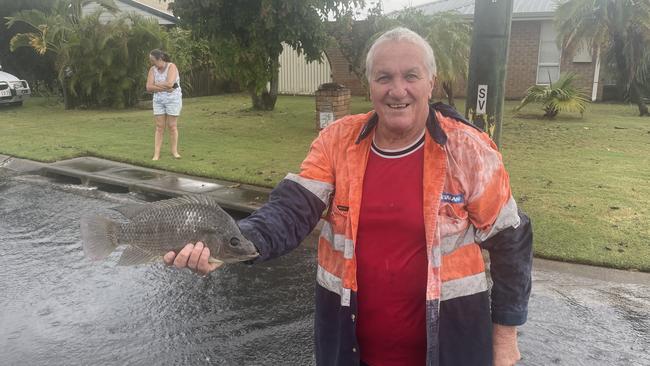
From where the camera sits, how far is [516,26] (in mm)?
21953

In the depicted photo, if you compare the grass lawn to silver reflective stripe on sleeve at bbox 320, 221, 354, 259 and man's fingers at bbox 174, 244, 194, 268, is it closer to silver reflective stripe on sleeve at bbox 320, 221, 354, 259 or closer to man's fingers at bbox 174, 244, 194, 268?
silver reflective stripe on sleeve at bbox 320, 221, 354, 259

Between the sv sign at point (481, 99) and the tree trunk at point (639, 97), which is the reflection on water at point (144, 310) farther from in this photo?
the tree trunk at point (639, 97)

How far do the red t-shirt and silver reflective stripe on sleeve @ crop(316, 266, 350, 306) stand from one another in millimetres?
60

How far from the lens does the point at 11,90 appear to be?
19469mm

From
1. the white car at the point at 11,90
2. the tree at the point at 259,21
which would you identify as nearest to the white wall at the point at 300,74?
the white car at the point at 11,90

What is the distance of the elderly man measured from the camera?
208 centimetres

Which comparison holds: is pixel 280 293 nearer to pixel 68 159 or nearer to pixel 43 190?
pixel 43 190

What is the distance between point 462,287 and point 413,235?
10.3 inches

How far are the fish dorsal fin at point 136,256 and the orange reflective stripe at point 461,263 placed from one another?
43.3 inches

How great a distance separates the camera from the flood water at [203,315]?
4.11m

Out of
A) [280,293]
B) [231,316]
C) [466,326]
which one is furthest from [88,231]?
[280,293]

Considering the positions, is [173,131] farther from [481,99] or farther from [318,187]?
[318,187]

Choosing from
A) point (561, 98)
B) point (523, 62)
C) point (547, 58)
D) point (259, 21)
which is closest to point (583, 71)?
point (547, 58)

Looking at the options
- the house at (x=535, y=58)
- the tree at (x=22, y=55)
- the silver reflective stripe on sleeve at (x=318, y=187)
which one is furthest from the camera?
the tree at (x=22, y=55)
